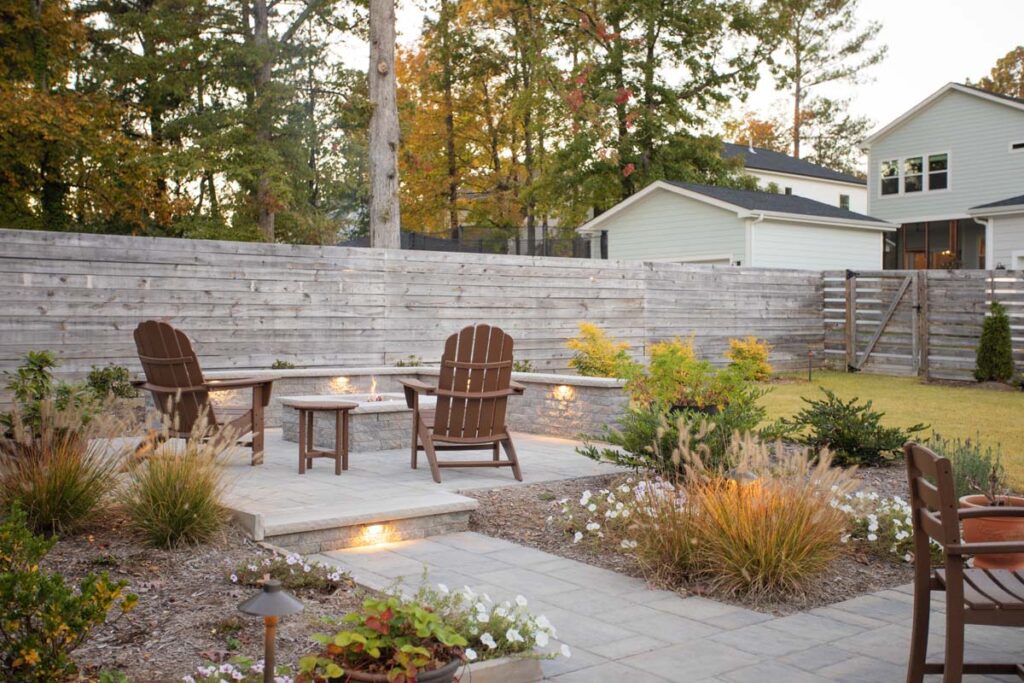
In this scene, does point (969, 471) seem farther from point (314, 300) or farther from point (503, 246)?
point (503, 246)

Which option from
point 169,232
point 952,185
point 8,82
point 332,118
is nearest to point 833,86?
point 952,185

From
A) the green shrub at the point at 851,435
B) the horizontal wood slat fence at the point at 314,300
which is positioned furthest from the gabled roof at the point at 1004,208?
the green shrub at the point at 851,435

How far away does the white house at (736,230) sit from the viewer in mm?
20812

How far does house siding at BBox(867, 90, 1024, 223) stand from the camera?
23969 mm

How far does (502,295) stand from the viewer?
13117mm

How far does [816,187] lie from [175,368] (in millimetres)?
31357

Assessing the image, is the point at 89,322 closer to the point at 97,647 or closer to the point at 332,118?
the point at 97,647

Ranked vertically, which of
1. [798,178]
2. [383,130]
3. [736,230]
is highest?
[798,178]

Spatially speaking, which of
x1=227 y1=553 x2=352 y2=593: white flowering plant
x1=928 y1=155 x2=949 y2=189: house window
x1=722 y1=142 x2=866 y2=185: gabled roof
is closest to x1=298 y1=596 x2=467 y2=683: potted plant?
x1=227 y1=553 x2=352 y2=593: white flowering plant

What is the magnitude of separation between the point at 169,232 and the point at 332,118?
14.0ft

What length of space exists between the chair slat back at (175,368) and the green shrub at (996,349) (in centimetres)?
1256

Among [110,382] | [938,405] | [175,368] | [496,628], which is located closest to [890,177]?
[938,405]

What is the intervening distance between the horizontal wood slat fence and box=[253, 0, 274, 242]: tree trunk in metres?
7.86

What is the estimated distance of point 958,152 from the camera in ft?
82.6
